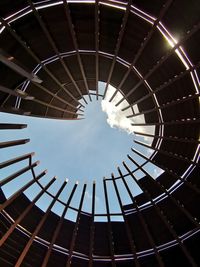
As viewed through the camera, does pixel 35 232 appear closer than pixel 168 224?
No

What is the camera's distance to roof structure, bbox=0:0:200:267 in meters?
16.3

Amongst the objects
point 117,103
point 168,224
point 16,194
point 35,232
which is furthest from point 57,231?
point 117,103

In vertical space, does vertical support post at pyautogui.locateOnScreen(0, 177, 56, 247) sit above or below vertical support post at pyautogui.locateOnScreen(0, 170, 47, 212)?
below

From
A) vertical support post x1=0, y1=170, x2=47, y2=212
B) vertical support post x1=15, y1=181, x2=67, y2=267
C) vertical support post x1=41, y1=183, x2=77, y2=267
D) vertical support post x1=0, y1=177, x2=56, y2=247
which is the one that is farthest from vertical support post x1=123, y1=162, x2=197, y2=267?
vertical support post x1=0, y1=170, x2=47, y2=212

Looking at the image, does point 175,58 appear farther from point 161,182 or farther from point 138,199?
point 138,199

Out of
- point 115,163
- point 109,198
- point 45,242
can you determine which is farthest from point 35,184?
point 115,163

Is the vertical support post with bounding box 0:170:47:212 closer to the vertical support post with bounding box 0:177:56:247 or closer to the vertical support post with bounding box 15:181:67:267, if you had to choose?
the vertical support post with bounding box 0:177:56:247

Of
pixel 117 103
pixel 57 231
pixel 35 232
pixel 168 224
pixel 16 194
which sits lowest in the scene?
pixel 168 224

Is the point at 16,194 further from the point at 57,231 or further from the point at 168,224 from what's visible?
the point at 168,224

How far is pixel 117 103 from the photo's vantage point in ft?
81.5

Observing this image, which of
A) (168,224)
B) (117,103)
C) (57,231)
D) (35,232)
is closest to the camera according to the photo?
(168,224)

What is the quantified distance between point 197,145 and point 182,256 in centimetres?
827

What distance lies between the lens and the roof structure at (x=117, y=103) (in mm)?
16328

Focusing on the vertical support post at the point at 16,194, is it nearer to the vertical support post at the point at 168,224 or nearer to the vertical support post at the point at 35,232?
the vertical support post at the point at 35,232
